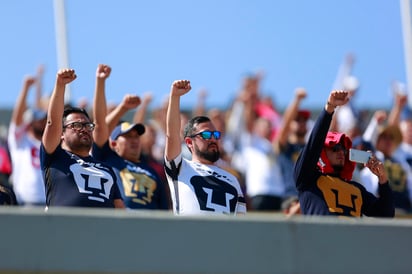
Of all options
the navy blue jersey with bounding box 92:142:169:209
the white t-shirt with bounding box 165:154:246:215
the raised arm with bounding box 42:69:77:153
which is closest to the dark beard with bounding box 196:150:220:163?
the white t-shirt with bounding box 165:154:246:215

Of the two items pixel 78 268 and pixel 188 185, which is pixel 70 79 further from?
pixel 78 268

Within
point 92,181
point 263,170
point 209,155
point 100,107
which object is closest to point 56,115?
point 92,181

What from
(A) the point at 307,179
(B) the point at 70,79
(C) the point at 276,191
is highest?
(B) the point at 70,79

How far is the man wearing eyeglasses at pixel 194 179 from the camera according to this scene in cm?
681

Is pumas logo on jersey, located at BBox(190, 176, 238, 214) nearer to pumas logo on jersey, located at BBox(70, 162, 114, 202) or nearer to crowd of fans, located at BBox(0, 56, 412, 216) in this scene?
pumas logo on jersey, located at BBox(70, 162, 114, 202)

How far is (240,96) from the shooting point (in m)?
14.2

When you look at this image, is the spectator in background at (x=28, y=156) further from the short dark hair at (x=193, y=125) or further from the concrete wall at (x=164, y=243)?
the concrete wall at (x=164, y=243)

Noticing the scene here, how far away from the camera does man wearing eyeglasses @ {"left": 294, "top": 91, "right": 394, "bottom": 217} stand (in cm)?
664

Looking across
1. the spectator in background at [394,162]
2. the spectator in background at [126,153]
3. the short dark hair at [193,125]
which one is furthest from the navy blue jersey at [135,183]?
the spectator in background at [394,162]

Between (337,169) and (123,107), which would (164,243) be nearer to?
(337,169)

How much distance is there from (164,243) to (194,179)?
1.96 meters

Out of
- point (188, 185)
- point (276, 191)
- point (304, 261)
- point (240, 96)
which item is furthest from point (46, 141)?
point (240, 96)

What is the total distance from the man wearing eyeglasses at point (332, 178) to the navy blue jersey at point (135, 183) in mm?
2004

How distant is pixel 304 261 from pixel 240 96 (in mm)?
9186
